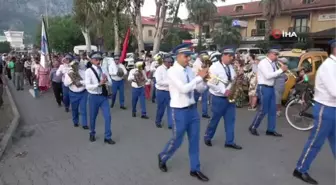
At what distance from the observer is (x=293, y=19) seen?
3164 cm

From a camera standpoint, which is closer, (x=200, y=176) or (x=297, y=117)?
(x=200, y=176)

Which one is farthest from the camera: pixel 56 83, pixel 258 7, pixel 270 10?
pixel 258 7

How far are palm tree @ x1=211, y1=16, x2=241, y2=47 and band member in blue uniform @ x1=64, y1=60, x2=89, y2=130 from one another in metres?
27.3

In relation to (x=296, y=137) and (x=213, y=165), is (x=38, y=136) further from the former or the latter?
(x=296, y=137)

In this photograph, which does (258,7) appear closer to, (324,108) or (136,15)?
(136,15)

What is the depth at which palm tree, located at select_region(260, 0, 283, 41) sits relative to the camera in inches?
1167

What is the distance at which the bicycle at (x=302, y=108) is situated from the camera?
6953mm

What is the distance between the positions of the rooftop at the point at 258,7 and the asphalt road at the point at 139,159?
25170 mm

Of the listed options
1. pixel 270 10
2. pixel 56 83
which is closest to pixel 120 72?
pixel 56 83

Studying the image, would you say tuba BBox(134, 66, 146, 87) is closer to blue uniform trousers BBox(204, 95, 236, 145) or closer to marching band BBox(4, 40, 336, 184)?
marching band BBox(4, 40, 336, 184)

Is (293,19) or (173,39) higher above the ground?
(293,19)

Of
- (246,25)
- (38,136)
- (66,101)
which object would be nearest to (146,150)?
(38,136)

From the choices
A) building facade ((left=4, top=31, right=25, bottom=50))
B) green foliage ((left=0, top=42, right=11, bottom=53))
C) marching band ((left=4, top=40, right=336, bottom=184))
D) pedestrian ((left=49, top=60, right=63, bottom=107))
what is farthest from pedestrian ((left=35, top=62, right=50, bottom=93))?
building facade ((left=4, top=31, right=25, bottom=50))

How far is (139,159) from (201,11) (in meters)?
33.0
